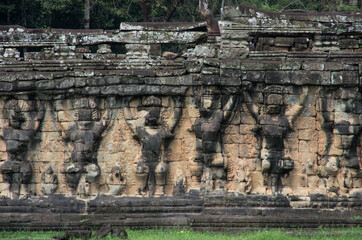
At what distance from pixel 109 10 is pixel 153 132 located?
901 cm

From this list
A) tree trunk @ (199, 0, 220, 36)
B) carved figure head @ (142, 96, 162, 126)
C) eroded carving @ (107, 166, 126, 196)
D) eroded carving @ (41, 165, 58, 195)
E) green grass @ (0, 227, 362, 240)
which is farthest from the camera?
tree trunk @ (199, 0, 220, 36)

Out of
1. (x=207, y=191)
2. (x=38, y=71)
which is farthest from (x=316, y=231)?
(x=38, y=71)

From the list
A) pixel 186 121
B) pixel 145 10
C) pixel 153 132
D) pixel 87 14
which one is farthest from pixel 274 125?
pixel 87 14

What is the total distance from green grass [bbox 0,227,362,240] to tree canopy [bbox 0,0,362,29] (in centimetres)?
921

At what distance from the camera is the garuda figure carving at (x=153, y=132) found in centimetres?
1748

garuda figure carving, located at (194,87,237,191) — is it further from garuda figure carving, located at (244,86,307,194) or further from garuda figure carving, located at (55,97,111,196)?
garuda figure carving, located at (55,97,111,196)

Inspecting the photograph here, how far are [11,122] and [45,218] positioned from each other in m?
2.43

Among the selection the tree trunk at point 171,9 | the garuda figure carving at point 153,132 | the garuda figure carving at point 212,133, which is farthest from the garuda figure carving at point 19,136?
the tree trunk at point 171,9

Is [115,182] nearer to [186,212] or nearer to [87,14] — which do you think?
[186,212]

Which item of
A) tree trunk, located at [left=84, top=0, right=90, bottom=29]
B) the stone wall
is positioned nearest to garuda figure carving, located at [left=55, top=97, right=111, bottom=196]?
the stone wall

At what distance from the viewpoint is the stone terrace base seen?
16812 mm

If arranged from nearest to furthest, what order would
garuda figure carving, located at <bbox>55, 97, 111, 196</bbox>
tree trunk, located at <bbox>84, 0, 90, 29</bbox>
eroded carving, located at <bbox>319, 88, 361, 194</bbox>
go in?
eroded carving, located at <bbox>319, 88, 361, 194</bbox>, garuda figure carving, located at <bbox>55, 97, 111, 196</bbox>, tree trunk, located at <bbox>84, 0, 90, 29</bbox>

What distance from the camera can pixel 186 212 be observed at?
17391mm

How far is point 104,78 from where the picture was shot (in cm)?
1744
